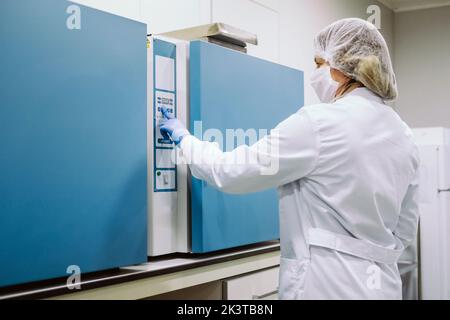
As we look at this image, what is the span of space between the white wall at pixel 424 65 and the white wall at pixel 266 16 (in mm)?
607

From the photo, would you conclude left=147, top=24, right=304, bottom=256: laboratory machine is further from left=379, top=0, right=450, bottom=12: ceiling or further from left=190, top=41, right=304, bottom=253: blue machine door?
left=379, top=0, right=450, bottom=12: ceiling

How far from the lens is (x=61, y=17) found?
1138mm

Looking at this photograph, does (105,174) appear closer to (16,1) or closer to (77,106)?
(77,106)

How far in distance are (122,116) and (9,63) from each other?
0.31 metres

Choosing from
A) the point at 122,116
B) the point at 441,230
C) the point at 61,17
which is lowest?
the point at 441,230

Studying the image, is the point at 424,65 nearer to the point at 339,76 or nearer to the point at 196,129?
the point at 339,76

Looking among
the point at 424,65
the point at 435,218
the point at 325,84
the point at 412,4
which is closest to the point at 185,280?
the point at 325,84

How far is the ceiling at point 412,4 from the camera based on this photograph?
426cm

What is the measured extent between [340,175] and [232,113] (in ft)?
1.40

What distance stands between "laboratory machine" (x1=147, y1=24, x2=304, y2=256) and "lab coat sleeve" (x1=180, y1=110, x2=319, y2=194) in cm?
14

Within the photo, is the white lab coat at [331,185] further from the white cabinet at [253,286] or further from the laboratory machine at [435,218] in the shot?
the laboratory machine at [435,218]

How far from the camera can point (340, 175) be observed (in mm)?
1285

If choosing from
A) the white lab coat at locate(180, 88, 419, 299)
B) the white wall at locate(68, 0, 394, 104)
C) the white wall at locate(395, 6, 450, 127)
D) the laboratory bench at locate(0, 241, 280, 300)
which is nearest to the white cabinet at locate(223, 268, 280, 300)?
the laboratory bench at locate(0, 241, 280, 300)

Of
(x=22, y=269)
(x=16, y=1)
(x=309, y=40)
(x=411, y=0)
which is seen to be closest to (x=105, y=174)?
(x=22, y=269)
